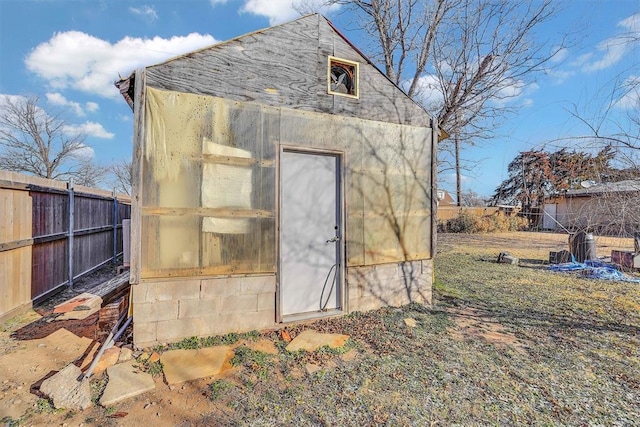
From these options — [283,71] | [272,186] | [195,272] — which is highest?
[283,71]

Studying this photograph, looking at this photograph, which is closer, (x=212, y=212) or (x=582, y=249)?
(x=212, y=212)

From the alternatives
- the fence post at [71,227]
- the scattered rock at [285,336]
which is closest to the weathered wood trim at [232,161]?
the scattered rock at [285,336]

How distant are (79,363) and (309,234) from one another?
2.61 meters

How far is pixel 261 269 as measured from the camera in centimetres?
363

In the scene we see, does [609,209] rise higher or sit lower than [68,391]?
higher

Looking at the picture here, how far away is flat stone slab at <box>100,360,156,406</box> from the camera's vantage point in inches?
93.7

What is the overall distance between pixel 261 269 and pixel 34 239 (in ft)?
12.2

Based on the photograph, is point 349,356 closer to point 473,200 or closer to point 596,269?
point 596,269

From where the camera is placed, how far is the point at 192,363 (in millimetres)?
2926

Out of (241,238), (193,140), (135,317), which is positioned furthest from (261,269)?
(193,140)

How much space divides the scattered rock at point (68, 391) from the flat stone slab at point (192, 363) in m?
0.57

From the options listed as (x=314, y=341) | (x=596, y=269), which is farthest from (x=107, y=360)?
(x=596, y=269)

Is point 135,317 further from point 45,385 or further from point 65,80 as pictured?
point 65,80

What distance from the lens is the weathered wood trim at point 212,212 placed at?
320cm
